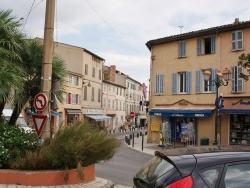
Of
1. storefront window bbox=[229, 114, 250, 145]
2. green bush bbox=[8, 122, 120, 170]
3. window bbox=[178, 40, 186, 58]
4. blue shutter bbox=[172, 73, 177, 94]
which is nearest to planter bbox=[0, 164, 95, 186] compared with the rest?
green bush bbox=[8, 122, 120, 170]

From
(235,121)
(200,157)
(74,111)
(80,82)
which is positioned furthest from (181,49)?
(200,157)

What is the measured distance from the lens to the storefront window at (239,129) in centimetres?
2488

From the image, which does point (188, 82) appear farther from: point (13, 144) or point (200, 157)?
point (200, 157)

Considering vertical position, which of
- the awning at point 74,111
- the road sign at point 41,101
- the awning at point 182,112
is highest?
the awning at point 74,111

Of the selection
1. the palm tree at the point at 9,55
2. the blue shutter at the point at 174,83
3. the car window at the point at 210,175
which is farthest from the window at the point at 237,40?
the car window at the point at 210,175

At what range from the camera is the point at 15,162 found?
823 cm

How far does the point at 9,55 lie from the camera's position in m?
9.40

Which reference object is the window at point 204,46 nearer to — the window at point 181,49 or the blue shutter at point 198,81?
the window at point 181,49

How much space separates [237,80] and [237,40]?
270 cm

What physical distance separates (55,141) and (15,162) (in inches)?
37.7

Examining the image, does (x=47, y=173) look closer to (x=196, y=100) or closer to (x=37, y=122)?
(x=37, y=122)

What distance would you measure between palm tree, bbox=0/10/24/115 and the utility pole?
604mm

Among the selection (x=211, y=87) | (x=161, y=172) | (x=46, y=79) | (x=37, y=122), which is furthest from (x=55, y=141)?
(x=211, y=87)

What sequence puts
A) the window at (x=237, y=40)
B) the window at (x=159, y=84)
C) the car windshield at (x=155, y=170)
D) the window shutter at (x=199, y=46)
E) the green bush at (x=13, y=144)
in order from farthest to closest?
the window at (x=159, y=84) → the window shutter at (x=199, y=46) → the window at (x=237, y=40) → the green bush at (x=13, y=144) → the car windshield at (x=155, y=170)
